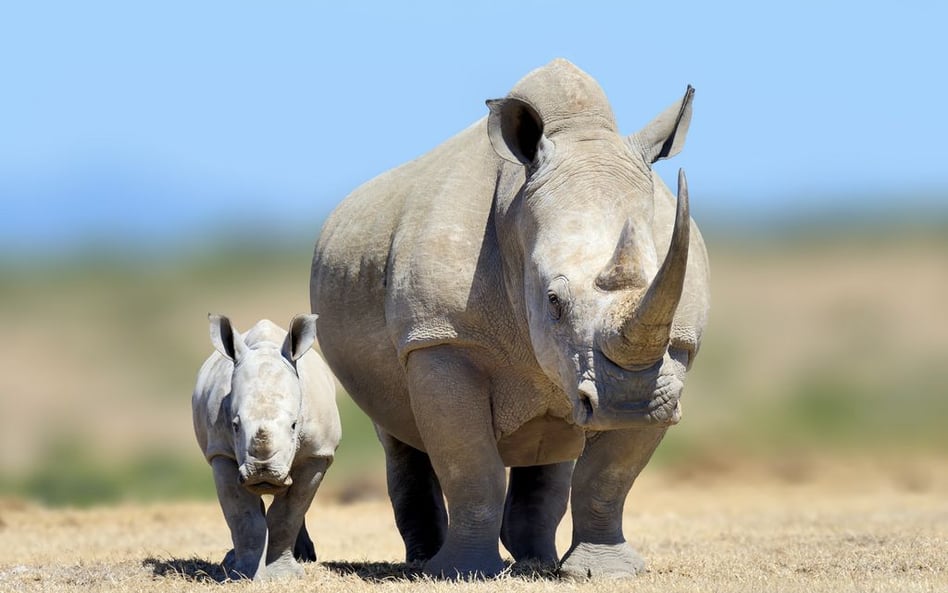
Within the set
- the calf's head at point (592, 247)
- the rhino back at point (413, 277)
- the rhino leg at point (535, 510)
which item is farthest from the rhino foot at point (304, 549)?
the calf's head at point (592, 247)

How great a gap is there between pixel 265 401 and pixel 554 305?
1797 mm

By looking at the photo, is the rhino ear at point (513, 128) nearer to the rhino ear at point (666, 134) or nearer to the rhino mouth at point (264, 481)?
the rhino ear at point (666, 134)

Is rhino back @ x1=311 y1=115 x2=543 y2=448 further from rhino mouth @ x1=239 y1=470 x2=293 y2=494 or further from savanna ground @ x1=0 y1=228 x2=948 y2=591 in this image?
savanna ground @ x1=0 y1=228 x2=948 y2=591

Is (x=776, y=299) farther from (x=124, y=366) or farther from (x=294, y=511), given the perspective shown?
(x=294, y=511)

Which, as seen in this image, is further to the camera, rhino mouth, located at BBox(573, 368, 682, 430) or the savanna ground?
the savanna ground

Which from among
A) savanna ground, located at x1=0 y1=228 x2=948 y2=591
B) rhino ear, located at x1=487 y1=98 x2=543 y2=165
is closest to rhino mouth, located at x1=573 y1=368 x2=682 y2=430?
rhino ear, located at x1=487 y1=98 x2=543 y2=165

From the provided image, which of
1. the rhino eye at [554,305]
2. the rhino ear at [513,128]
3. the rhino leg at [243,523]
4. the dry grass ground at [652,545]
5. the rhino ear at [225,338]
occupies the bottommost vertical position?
the dry grass ground at [652,545]

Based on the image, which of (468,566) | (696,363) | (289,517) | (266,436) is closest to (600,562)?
(468,566)

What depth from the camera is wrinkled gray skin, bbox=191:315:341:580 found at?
10438mm

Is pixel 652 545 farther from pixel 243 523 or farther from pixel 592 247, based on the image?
pixel 592 247

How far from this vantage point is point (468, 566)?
1072cm

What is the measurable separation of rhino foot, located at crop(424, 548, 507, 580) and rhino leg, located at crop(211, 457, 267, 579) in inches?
39.5

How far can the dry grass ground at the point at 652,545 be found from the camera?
10.2m

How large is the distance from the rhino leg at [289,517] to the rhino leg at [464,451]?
0.82m
